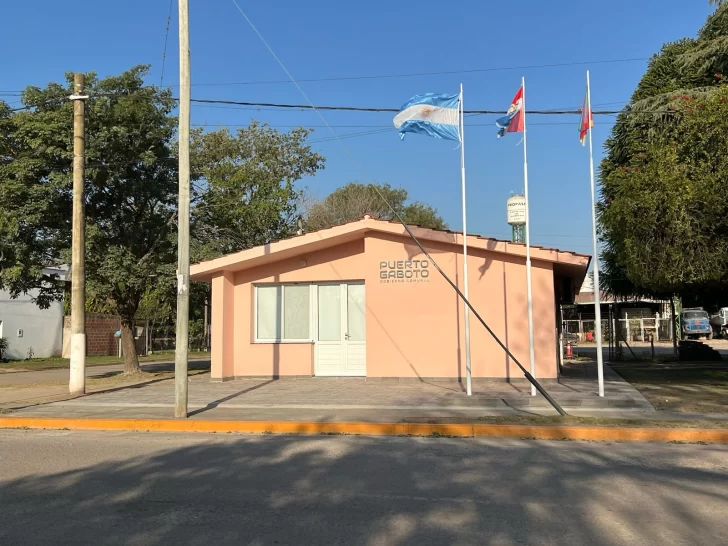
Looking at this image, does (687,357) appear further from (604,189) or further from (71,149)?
(71,149)

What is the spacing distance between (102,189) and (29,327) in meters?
20.4

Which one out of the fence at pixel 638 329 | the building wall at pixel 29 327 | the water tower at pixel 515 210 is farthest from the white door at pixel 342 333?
the fence at pixel 638 329

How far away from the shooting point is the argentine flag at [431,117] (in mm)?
12430

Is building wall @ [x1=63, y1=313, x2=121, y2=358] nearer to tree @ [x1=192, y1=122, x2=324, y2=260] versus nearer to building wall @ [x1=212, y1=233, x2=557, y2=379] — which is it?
tree @ [x1=192, y1=122, x2=324, y2=260]

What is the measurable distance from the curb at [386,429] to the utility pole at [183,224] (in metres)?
0.63

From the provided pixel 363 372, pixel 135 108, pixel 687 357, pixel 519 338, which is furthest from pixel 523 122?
pixel 687 357

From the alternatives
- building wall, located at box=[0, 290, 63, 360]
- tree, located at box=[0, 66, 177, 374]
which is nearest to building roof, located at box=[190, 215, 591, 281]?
tree, located at box=[0, 66, 177, 374]

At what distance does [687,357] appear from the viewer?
23391 mm

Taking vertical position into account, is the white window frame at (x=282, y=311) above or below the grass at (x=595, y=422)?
above

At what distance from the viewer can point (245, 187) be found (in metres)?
25.7

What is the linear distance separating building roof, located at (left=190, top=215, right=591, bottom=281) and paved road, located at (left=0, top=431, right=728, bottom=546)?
645 centimetres

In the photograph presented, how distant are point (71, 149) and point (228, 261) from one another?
5085mm

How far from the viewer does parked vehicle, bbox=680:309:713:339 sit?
A: 1577 inches

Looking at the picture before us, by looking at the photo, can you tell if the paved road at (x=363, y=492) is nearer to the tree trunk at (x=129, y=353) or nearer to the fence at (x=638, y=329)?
the tree trunk at (x=129, y=353)
